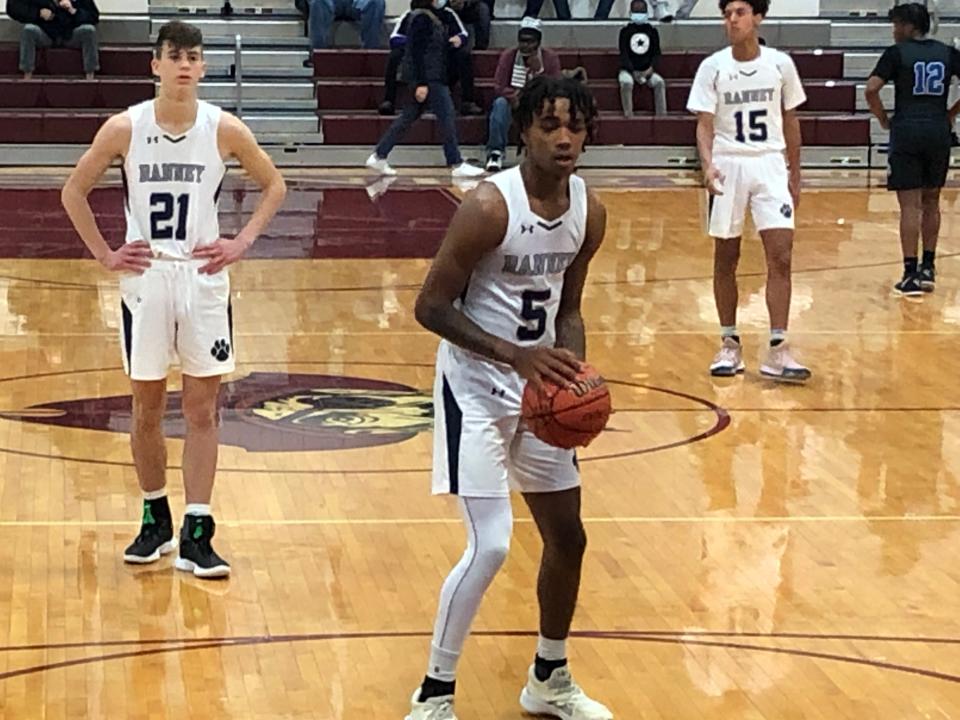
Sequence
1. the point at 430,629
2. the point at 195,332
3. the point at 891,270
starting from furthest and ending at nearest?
1. the point at 891,270
2. the point at 195,332
3. the point at 430,629

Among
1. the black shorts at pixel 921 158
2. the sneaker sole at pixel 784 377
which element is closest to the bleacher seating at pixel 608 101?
the black shorts at pixel 921 158

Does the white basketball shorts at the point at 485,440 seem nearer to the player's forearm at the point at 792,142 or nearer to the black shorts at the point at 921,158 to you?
the player's forearm at the point at 792,142

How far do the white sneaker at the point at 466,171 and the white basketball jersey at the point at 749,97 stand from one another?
32.8 feet

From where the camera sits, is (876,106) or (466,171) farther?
(466,171)

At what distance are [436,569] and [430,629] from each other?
62 cm

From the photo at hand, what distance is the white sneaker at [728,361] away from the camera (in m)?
9.19

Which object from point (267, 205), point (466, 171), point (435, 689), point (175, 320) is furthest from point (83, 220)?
point (466, 171)

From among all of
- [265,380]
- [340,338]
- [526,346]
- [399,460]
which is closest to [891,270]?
[340,338]

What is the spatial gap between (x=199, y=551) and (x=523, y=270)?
1.95 metres

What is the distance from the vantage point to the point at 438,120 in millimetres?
19547

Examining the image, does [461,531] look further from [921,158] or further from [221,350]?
[921,158]

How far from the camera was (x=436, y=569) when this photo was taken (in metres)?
5.98

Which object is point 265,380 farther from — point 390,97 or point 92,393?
point 390,97

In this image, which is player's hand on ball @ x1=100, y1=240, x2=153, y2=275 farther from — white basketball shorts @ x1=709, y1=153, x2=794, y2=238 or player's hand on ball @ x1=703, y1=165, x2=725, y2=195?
white basketball shorts @ x1=709, y1=153, x2=794, y2=238
